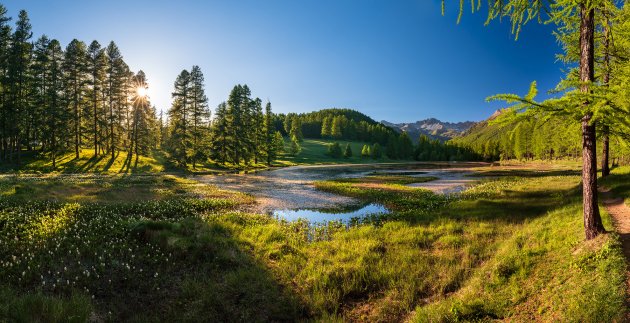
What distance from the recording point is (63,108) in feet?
162

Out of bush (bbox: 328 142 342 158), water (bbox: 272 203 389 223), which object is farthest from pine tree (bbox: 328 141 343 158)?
water (bbox: 272 203 389 223)

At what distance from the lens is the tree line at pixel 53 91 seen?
45.7 meters

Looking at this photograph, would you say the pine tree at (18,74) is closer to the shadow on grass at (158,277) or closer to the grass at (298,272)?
the grass at (298,272)

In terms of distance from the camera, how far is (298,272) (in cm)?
1001

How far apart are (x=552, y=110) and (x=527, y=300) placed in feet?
14.3

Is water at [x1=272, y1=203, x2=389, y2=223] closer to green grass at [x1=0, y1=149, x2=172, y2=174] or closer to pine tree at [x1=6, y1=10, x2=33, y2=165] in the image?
A: green grass at [x1=0, y1=149, x2=172, y2=174]

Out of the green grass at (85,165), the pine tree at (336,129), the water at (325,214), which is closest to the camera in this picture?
the water at (325,214)

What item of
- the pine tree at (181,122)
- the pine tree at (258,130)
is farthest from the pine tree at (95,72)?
the pine tree at (258,130)

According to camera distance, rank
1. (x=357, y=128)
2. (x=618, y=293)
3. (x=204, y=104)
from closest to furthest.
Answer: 1. (x=618, y=293)
2. (x=204, y=104)
3. (x=357, y=128)

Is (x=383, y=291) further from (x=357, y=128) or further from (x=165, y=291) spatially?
(x=357, y=128)

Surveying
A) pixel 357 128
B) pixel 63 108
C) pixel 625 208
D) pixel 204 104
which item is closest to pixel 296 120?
pixel 357 128

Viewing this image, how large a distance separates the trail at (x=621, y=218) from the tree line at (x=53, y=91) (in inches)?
2308

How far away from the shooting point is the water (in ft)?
63.0

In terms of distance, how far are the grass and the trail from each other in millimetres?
299
